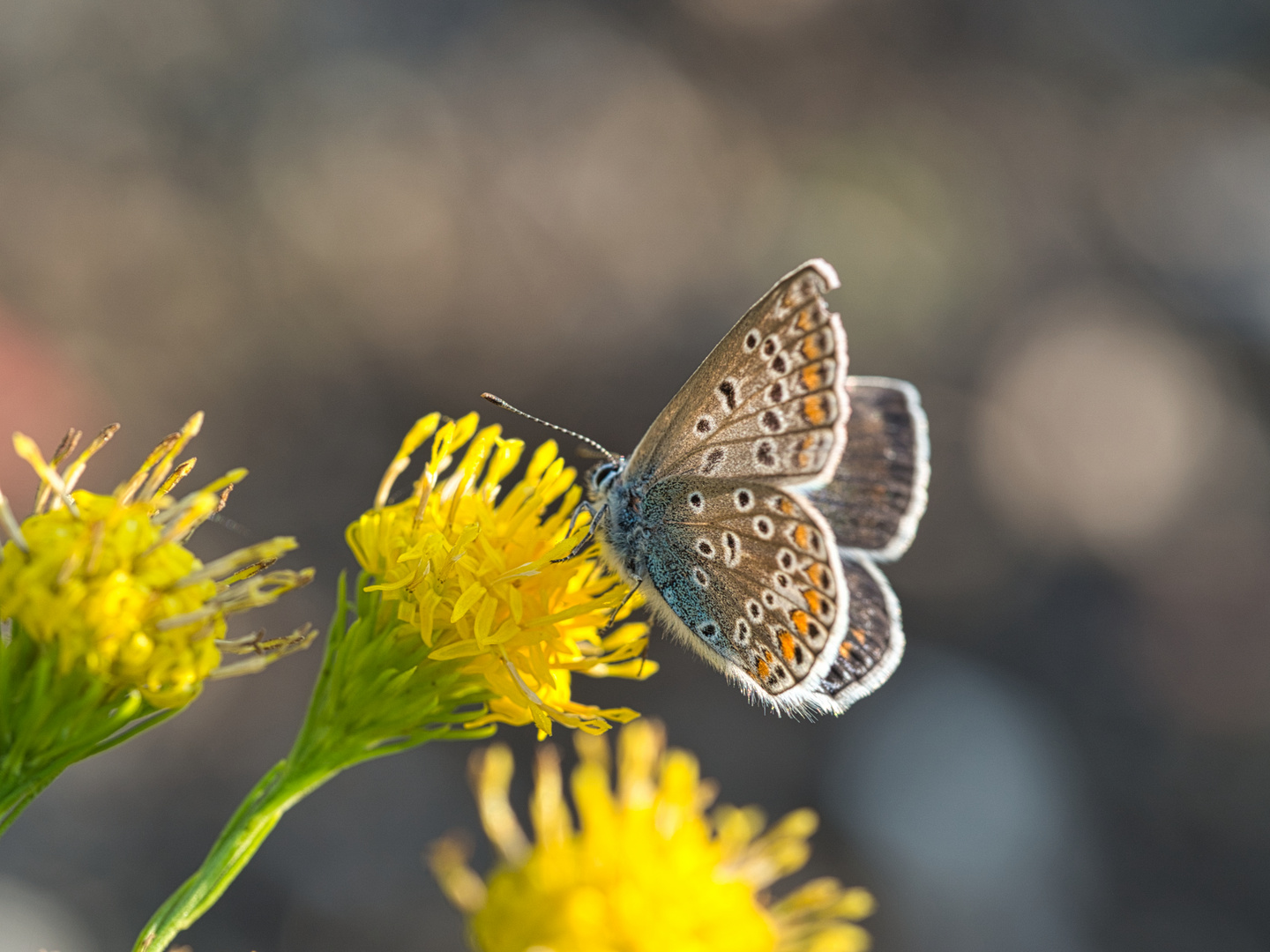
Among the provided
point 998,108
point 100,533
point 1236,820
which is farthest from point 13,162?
point 1236,820

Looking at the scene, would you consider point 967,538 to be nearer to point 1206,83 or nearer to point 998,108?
point 998,108

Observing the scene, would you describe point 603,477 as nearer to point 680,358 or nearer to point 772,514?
point 772,514

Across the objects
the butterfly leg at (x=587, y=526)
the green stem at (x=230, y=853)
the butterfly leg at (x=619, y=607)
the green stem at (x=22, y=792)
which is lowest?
the green stem at (x=230, y=853)

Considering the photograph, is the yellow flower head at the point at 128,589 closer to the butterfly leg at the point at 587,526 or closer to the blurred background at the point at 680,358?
the butterfly leg at the point at 587,526

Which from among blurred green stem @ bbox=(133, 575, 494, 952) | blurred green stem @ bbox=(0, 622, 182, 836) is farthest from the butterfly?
blurred green stem @ bbox=(0, 622, 182, 836)

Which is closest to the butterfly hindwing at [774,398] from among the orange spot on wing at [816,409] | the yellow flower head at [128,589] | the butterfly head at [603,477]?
the orange spot on wing at [816,409]

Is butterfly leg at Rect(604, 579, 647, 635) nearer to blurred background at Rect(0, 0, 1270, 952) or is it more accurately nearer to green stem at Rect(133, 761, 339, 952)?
green stem at Rect(133, 761, 339, 952)
